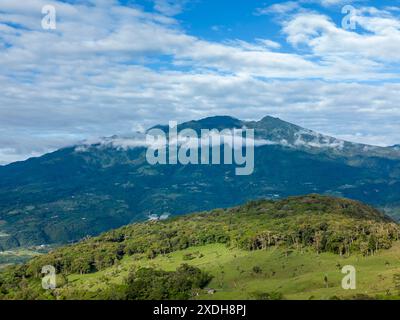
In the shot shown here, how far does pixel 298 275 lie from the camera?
562ft

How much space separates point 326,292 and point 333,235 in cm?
6298

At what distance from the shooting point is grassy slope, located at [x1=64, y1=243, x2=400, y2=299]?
13938 cm

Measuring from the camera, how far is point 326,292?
137 m

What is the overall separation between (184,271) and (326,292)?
62.5 meters

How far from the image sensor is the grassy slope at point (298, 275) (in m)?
139
